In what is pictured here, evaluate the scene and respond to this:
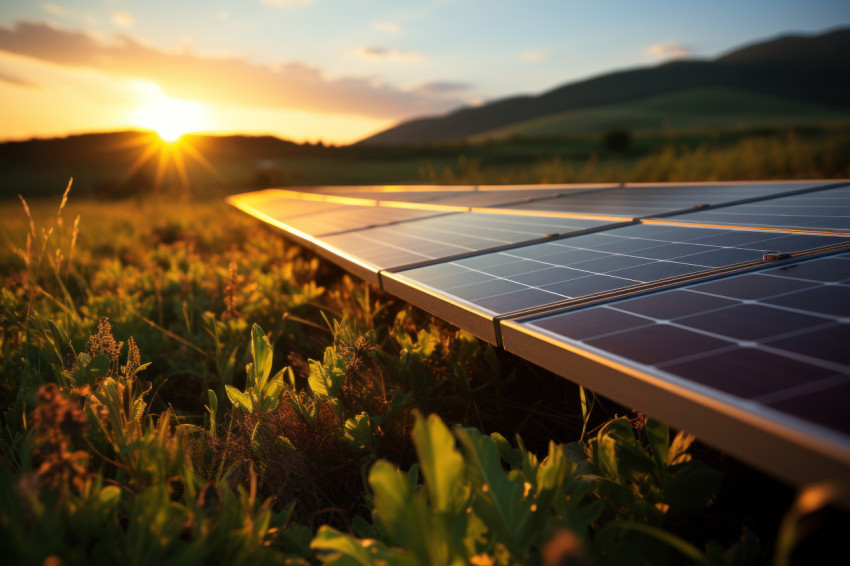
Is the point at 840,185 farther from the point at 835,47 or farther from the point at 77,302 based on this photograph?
the point at 835,47

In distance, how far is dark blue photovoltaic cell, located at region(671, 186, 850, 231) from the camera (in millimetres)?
3041

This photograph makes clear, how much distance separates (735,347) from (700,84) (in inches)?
5140

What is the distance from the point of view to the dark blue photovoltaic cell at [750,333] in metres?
1.19

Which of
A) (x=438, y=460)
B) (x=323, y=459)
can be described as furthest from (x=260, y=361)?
(x=438, y=460)

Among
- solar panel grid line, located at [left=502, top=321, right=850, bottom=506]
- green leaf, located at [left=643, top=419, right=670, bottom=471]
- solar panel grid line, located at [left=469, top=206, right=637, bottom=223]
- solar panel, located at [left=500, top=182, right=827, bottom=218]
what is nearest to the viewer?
solar panel grid line, located at [left=502, top=321, right=850, bottom=506]

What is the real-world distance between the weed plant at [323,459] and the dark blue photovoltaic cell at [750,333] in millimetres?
350

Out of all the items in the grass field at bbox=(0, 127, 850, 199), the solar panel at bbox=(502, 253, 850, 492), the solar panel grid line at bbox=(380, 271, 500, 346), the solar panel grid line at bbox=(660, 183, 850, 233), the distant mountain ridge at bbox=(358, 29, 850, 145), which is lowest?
the solar panel grid line at bbox=(380, 271, 500, 346)

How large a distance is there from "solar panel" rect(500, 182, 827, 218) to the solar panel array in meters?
0.08

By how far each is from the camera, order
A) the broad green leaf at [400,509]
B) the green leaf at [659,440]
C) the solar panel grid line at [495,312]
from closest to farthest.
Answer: the broad green leaf at [400,509], the green leaf at [659,440], the solar panel grid line at [495,312]

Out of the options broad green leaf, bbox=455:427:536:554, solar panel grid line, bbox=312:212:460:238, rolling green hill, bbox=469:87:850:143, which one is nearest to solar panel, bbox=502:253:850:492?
broad green leaf, bbox=455:427:536:554

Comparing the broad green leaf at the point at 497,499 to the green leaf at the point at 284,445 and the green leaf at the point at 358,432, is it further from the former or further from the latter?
the green leaf at the point at 284,445

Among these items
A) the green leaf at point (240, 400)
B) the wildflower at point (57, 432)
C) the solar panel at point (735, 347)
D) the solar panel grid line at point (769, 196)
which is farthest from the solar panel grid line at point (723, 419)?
the solar panel grid line at point (769, 196)

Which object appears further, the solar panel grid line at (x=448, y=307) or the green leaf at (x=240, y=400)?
the green leaf at (x=240, y=400)

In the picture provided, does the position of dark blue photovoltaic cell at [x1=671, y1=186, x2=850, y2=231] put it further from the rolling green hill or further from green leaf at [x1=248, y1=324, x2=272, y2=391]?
the rolling green hill
